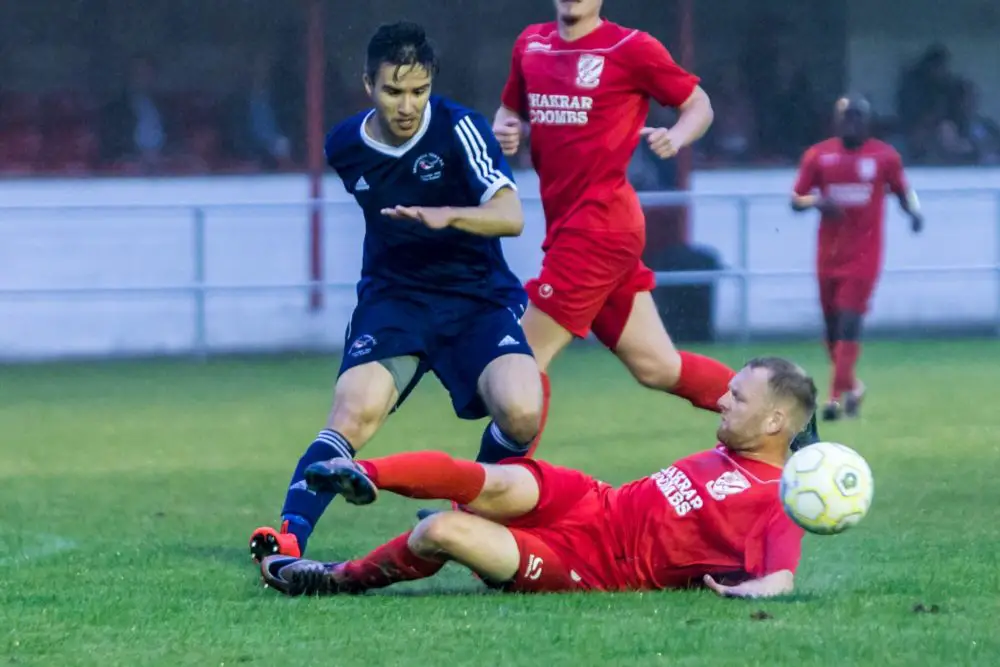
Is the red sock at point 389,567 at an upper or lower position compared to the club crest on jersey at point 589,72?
lower

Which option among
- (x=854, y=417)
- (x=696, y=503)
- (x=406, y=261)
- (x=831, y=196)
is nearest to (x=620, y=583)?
(x=696, y=503)

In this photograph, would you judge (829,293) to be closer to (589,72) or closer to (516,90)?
(516,90)

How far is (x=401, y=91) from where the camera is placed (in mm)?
6371

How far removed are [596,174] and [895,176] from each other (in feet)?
19.8

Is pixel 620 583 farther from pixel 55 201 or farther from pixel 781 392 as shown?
pixel 55 201

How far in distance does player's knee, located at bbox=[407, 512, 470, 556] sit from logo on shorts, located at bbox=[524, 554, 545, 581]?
254 millimetres

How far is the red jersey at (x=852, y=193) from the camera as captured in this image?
41.7 feet

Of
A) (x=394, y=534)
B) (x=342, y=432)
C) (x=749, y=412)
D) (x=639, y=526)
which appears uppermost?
(x=749, y=412)

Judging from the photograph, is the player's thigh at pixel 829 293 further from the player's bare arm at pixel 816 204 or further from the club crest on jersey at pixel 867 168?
the club crest on jersey at pixel 867 168

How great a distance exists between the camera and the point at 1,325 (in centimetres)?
1639

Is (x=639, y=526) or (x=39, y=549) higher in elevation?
(x=639, y=526)

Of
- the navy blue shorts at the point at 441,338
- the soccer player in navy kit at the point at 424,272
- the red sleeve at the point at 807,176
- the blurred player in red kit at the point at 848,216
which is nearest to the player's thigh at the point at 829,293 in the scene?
the blurred player in red kit at the point at 848,216

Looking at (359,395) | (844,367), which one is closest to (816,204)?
(844,367)

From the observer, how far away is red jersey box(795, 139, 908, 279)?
500 inches
